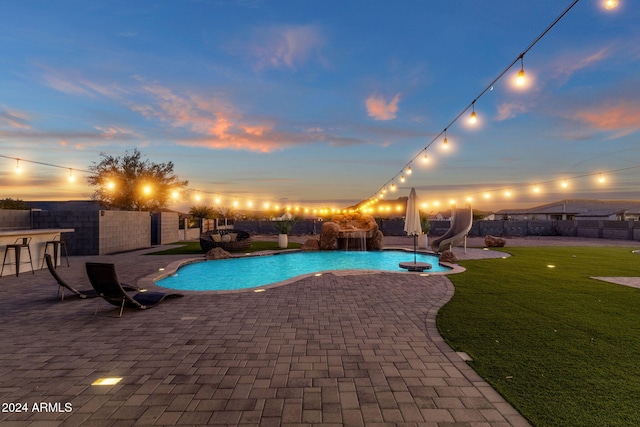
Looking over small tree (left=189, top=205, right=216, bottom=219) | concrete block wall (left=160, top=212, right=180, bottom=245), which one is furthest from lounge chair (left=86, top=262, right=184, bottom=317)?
small tree (left=189, top=205, right=216, bottom=219)

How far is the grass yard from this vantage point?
2367 mm

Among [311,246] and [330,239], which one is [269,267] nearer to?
[311,246]

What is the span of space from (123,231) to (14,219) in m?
3.77

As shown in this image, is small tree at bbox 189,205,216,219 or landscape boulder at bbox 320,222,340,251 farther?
small tree at bbox 189,205,216,219

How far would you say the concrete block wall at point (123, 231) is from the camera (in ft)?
43.0

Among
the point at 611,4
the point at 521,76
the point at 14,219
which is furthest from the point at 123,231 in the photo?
the point at 611,4

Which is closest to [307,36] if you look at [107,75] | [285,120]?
[285,120]

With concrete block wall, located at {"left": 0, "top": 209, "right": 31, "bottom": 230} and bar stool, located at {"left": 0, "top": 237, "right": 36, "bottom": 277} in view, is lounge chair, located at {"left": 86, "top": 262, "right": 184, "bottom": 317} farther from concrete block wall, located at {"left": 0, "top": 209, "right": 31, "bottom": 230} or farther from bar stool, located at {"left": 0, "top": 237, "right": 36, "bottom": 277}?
concrete block wall, located at {"left": 0, "top": 209, "right": 31, "bottom": 230}

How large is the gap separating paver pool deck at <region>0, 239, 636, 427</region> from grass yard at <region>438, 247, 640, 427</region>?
247mm

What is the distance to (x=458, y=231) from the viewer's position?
44.6 ft

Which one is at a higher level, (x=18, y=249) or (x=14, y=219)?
(x=14, y=219)

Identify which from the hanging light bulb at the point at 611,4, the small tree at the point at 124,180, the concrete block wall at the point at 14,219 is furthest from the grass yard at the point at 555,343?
the small tree at the point at 124,180

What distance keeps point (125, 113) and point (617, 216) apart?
65.8 meters

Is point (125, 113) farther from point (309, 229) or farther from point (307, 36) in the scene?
point (309, 229)
